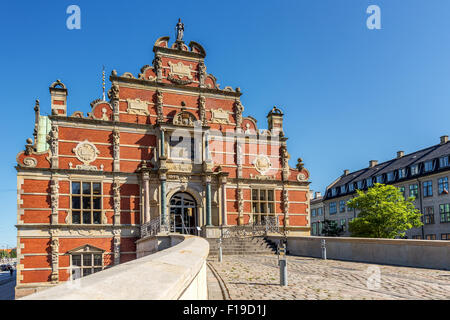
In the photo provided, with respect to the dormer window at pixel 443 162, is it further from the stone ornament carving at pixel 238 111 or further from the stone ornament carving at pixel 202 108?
the stone ornament carving at pixel 202 108

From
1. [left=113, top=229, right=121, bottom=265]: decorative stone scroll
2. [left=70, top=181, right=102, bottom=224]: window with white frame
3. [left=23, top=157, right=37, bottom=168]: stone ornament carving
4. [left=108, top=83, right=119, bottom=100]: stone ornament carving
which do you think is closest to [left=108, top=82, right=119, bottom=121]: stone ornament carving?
[left=108, top=83, right=119, bottom=100]: stone ornament carving

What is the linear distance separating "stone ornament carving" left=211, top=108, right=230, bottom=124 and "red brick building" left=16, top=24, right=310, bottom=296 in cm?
7

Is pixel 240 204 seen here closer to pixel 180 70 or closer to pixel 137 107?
pixel 137 107

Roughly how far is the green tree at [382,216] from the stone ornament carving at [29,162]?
89.3 ft

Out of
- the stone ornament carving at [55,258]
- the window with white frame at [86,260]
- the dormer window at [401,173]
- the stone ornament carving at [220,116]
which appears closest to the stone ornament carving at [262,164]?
the stone ornament carving at [220,116]

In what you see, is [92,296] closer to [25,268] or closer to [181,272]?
[181,272]

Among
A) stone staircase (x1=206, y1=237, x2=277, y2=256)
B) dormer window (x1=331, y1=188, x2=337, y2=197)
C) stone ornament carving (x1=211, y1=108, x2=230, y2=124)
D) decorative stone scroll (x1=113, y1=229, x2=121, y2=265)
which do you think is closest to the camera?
stone staircase (x1=206, y1=237, x2=277, y2=256)

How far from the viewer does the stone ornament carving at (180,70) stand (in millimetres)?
26578

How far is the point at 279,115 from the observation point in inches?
1150

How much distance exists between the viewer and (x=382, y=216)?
114 ft

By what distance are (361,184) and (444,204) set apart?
48.7 feet

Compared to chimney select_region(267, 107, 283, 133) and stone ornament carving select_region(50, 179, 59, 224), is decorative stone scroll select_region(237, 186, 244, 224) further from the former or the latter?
stone ornament carving select_region(50, 179, 59, 224)

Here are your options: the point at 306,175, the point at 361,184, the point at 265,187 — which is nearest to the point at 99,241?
the point at 265,187

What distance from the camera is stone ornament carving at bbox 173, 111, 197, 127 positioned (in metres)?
25.7
